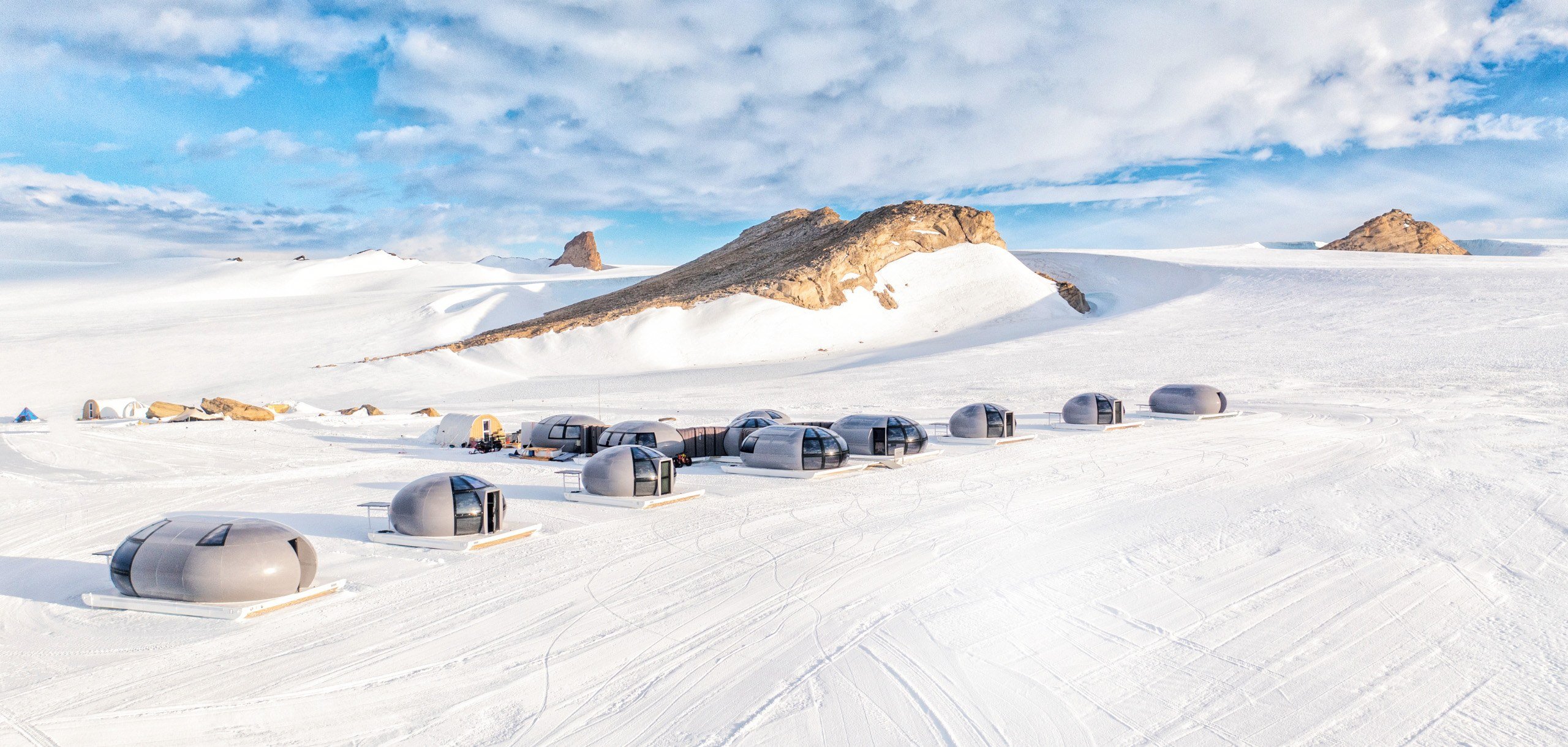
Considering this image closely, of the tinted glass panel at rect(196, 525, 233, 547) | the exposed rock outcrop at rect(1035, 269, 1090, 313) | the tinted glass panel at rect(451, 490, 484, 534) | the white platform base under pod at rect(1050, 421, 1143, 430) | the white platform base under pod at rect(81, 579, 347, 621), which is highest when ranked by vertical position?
the exposed rock outcrop at rect(1035, 269, 1090, 313)

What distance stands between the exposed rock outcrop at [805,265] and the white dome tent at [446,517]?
45.2m

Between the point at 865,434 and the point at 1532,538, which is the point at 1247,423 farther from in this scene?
the point at 1532,538

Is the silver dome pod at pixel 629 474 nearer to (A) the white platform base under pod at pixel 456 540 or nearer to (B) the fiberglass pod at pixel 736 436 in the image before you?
(A) the white platform base under pod at pixel 456 540

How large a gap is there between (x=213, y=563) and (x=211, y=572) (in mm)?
106

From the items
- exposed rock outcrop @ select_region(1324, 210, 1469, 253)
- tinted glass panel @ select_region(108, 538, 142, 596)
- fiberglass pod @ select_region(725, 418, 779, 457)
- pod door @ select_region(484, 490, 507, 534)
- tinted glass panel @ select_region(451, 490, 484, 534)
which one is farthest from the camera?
exposed rock outcrop @ select_region(1324, 210, 1469, 253)

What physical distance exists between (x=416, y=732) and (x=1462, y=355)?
48.3 m

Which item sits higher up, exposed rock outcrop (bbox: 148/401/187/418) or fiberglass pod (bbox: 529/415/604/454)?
exposed rock outcrop (bbox: 148/401/187/418)

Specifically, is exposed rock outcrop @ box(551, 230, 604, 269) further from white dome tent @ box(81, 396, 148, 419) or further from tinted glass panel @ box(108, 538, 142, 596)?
tinted glass panel @ box(108, 538, 142, 596)

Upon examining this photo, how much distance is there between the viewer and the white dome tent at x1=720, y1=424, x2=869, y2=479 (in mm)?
21859

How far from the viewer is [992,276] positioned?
237 ft

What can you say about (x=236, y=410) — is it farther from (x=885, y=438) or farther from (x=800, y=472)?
(x=885, y=438)

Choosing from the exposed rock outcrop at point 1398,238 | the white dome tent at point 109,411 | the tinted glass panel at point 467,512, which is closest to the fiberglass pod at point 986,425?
the tinted glass panel at point 467,512

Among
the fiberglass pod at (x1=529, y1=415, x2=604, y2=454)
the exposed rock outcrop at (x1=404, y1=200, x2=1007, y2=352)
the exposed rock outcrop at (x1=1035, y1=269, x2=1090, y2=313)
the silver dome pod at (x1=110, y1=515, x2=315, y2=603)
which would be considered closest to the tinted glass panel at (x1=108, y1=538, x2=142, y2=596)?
the silver dome pod at (x1=110, y1=515, x2=315, y2=603)

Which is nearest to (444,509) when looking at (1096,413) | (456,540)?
(456,540)
